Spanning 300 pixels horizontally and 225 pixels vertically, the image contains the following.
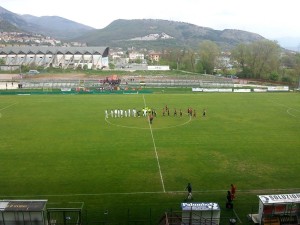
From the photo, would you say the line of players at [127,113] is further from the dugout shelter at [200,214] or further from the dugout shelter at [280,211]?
the dugout shelter at [280,211]

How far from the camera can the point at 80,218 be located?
56.6 feet

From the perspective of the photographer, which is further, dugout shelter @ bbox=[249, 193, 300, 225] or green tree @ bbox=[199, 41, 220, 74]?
green tree @ bbox=[199, 41, 220, 74]

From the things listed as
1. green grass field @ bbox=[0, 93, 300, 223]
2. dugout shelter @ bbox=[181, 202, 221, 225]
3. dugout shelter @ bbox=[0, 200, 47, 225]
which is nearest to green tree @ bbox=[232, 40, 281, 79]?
green grass field @ bbox=[0, 93, 300, 223]

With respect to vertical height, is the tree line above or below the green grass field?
above

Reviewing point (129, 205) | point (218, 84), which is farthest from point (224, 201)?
point (218, 84)

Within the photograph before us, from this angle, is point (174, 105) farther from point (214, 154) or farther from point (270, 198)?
point (270, 198)

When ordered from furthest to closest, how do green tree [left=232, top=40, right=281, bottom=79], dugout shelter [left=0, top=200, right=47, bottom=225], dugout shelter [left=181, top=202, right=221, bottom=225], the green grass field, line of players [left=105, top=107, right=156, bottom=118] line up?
1. green tree [left=232, top=40, right=281, bottom=79]
2. line of players [left=105, top=107, right=156, bottom=118]
3. the green grass field
4. dugout shelter [left=181, top=202, right=221, bottom=225]
5. dugout shelter [left=0, top=200, right=47, bottom=225]

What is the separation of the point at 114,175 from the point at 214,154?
9.34 m

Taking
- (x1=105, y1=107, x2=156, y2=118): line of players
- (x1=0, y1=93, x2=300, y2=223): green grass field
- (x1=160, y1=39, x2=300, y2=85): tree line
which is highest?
(x1=160, y1=39, x2=300, y2=85): tree line

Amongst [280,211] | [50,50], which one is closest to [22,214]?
[280,211]

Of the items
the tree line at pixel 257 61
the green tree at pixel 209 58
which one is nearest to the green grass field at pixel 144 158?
the tree line at pixel 257 61

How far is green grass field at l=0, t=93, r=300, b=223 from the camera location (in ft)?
67.5

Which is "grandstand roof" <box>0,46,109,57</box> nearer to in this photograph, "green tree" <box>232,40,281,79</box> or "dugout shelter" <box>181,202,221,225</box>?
"green tree" <box>232,40,281,79</box>

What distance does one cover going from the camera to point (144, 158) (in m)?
27.4
